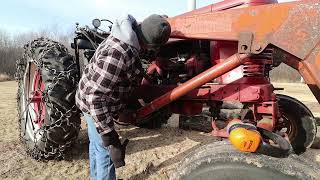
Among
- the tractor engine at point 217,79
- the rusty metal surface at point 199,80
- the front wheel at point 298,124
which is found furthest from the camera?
the front wheel at point 298,124

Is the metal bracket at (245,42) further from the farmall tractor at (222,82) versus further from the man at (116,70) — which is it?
the man at (116,70)

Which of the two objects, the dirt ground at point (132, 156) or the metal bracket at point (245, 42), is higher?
the metal bracket at point (245, 42)

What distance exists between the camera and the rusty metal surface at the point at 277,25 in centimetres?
296

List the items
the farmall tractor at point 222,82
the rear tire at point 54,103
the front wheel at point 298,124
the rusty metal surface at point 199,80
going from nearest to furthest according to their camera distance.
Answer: the farmall tractor at point 222,82
the rusty metal surface at point 199,80
the rear tire at point 54,103
the front wheel at point 298,124

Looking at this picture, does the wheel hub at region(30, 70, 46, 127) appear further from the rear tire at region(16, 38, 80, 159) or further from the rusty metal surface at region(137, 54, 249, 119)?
the rusty metal surface at region(137, 54, 249, 119)

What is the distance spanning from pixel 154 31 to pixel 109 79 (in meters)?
0.54

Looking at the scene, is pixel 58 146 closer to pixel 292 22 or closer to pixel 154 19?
pixel 154 19

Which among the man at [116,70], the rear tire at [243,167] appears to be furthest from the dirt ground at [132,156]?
the rear tire at [243,167]

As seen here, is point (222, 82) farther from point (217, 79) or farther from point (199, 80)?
point (199, 80)

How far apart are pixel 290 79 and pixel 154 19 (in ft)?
113

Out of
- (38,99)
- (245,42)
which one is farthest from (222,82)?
(38,99)

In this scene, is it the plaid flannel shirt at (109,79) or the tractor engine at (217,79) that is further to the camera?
the tractor engine at (217,79)

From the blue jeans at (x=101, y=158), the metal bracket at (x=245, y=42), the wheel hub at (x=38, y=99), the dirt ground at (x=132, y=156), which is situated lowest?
the dirt ground at (x=132, y=156)

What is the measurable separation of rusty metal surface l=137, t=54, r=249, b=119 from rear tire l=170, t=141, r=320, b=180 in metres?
0.76
